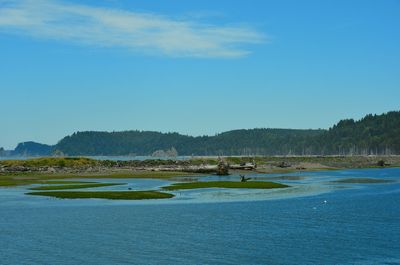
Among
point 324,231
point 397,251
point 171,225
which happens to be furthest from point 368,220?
point 171,225

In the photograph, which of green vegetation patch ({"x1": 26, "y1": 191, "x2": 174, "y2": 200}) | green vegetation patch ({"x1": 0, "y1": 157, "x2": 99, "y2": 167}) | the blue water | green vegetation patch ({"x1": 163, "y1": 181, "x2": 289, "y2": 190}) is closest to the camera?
the blue water

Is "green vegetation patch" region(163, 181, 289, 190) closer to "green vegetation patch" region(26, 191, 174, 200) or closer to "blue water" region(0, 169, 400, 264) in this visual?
"green vegetation patch" region(26, 191, 174, 200)

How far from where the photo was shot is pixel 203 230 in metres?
57.6

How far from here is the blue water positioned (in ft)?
149

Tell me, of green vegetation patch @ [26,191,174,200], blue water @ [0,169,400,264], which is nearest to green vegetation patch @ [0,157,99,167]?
green vegetation patch @ [26,191,174,200]

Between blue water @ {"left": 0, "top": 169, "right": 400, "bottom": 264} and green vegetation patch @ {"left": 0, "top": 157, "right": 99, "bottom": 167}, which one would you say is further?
green vegetation patch @ {"left": 0, "top": 157, "right": 99, "bottom": 167}

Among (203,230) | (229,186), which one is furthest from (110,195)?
(203,230)

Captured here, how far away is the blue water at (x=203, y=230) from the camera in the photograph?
149 ft

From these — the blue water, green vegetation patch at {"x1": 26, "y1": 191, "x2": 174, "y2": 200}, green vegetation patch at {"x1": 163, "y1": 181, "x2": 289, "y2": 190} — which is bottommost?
the blue water

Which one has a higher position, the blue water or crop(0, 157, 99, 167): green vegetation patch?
crop(0, 157, 99, 167): green vegetation patch

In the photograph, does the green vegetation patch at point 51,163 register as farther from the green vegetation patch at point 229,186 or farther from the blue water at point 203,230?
the blue water at point 203,230

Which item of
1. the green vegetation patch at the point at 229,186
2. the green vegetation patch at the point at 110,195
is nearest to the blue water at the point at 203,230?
the green vegetation patch at the point at 110,195

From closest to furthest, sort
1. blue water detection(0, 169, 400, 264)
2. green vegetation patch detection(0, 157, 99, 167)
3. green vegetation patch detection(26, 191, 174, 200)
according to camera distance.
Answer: blue water detection(0, 169, 400, 264), green vegetation patch detection(26, 191, 174, 200), green vegetation patch detection(0, 157, 99, 167)

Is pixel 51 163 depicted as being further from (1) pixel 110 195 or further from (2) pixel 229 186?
(1) pixel 110 195
